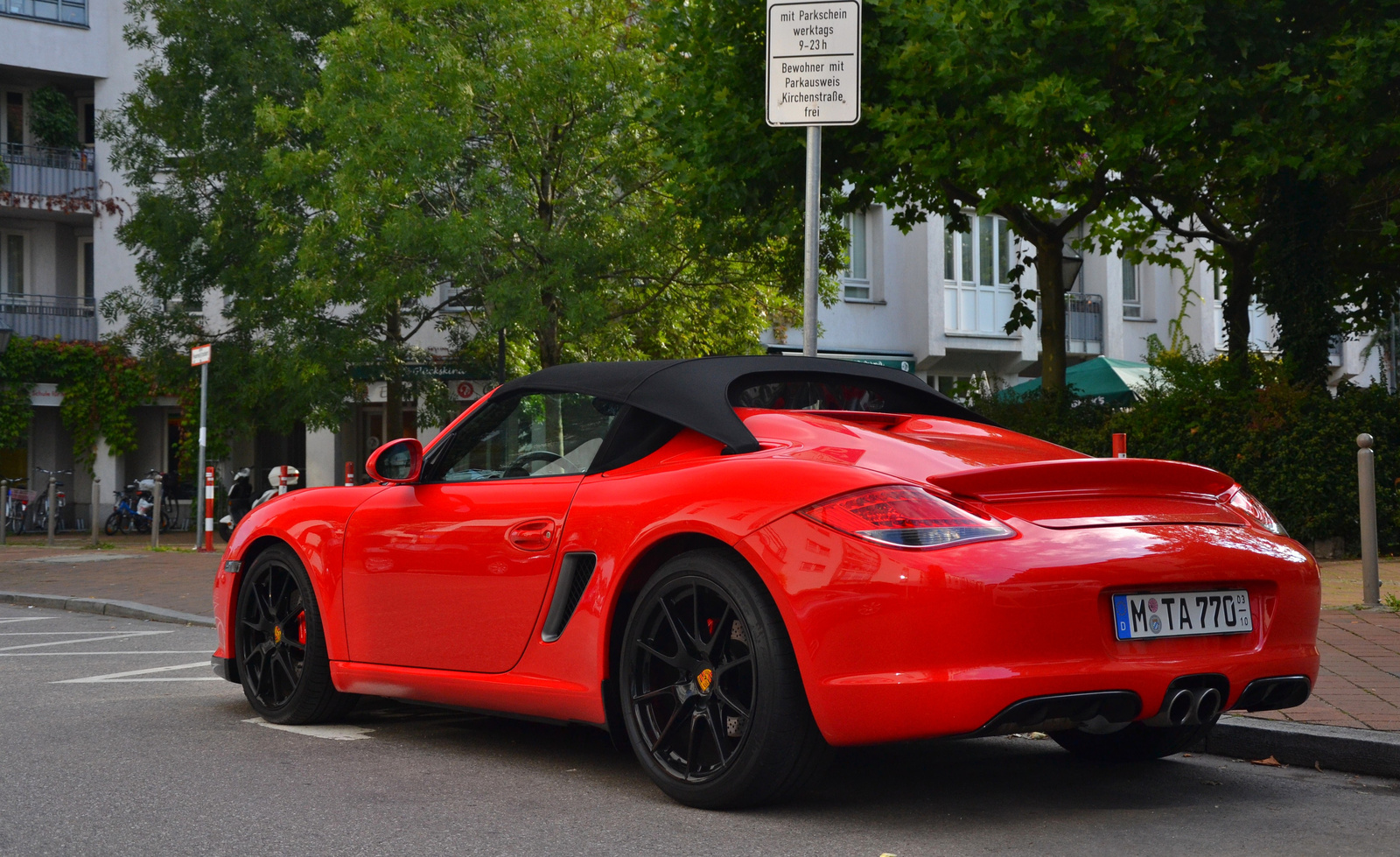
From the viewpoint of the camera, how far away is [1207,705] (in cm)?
414

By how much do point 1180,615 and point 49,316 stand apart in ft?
109

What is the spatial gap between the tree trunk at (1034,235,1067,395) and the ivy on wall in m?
20.4

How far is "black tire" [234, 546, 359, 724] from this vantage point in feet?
19.3

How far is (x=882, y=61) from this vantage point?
1485 centimetres

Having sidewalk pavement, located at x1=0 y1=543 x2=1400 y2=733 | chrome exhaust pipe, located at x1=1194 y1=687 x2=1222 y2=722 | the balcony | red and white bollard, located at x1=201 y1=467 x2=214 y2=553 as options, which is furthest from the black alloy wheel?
the balcony

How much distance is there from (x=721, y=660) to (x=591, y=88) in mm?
16636

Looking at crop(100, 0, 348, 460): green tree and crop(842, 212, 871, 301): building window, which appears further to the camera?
crop(842, 212, 871, 301): building window

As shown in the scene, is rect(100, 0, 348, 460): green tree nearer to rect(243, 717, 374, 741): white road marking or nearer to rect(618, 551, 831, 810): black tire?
rect(243, 717, 374, 741): white road marking

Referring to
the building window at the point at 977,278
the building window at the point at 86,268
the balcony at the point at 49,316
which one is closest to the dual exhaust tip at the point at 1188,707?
the building window at the point at 977,278

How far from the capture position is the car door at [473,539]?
4934 millimetres

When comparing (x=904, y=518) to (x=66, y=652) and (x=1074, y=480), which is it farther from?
(x=66, y=652)

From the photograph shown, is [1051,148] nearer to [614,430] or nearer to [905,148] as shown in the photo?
[905,148]

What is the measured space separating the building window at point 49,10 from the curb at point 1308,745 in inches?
1267

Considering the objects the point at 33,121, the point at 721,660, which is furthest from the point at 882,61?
the point at 33,121
